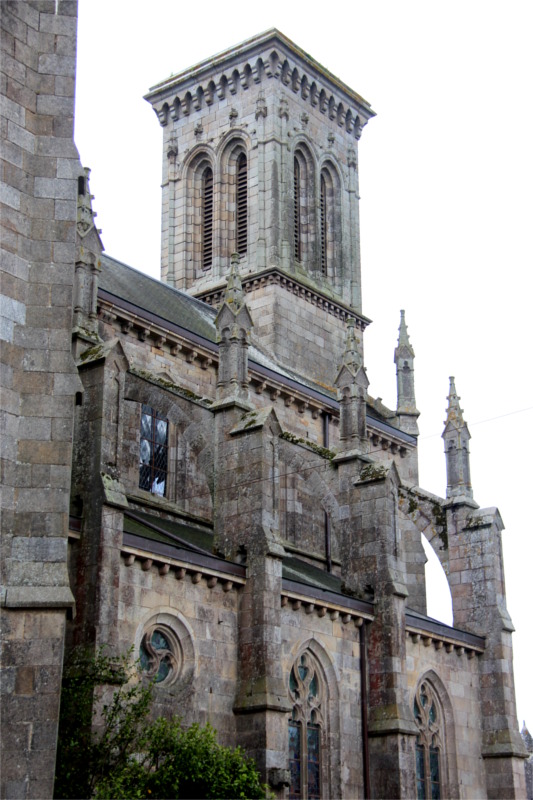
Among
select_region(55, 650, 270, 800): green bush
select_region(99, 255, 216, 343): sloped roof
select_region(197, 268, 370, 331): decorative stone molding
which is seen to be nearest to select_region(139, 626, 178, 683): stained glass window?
select_region(55, 650, 270, 800): green bush

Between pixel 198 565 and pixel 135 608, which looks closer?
pixel 135 608

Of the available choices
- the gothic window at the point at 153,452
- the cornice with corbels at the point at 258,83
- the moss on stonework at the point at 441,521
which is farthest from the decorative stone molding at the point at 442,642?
the cornice with corbels at the point at 258,83

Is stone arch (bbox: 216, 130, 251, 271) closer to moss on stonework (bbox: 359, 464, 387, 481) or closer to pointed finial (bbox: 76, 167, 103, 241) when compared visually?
moss on stonework (bbox: 359, 464, 387, 481)

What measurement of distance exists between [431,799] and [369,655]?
5.34m

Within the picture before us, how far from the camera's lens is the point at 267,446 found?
2923 cm

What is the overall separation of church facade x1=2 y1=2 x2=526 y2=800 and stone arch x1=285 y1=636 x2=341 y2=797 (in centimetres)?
5

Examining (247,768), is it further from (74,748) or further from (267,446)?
(267,446)

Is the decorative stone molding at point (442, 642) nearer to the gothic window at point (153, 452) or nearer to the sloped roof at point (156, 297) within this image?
the gothic window at point (153, 452)

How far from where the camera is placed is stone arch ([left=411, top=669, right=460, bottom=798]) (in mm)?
34938

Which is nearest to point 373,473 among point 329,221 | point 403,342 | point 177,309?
point 177,309

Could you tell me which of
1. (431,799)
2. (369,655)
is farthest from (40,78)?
(431,799)

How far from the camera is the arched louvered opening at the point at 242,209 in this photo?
152 ft

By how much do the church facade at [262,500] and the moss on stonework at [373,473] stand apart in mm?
68

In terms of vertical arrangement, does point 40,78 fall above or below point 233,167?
below
